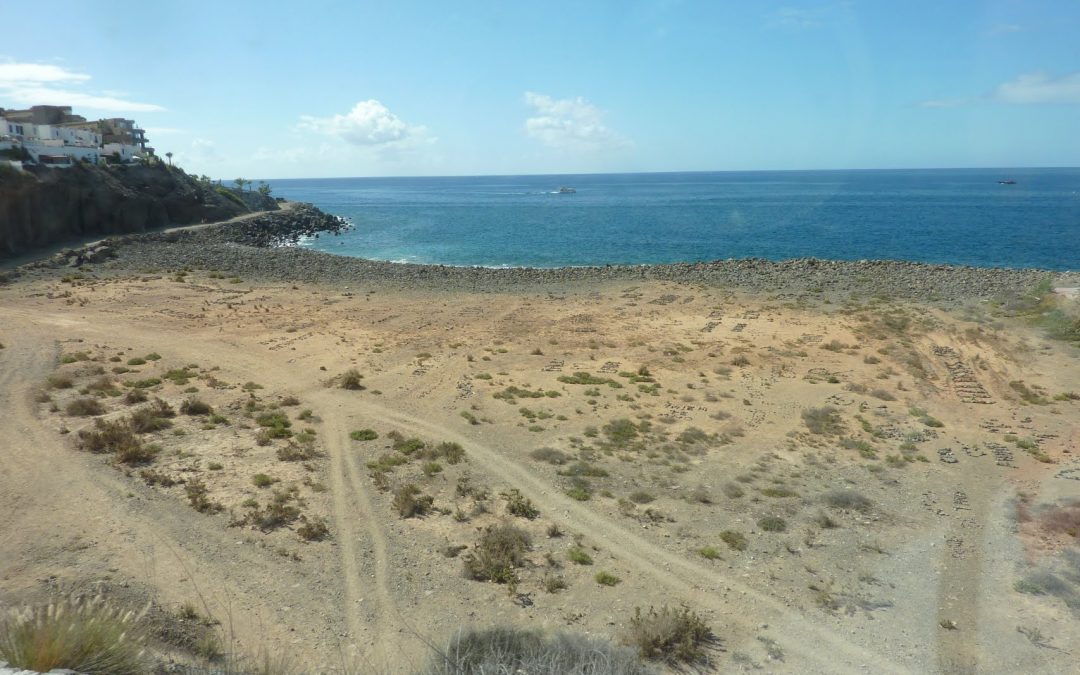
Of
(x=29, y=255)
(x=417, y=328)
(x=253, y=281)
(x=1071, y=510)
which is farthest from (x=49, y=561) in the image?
(x=29, y=255)

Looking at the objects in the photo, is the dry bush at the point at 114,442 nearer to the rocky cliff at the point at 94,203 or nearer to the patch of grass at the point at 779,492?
the patch of grass at the point at 779,492

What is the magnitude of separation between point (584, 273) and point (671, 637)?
42.5 metres

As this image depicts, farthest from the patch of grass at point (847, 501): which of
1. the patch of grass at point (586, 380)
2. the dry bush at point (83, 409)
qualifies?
the dry bush at point (83, 409)

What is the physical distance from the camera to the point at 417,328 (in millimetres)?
33281

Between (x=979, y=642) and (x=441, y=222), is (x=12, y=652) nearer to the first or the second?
(x=979, y=642)

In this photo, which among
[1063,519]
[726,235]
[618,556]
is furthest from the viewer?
[726,235]

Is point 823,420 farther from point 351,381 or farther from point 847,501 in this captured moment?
point 351,381

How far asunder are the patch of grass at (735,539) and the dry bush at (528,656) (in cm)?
427

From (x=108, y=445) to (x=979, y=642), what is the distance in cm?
1882

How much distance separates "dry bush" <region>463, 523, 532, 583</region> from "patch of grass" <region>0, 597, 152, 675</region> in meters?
5.66

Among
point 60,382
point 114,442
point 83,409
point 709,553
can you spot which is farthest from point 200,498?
point 60,382

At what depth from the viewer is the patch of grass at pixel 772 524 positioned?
45.1 ft

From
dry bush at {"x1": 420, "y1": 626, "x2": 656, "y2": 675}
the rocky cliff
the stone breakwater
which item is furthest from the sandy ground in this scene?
the rocky cliff

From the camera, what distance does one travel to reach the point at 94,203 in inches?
2317
